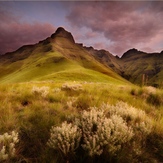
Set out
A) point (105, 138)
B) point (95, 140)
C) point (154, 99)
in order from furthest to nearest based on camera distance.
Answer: point (154, 99) → point (105, 138) → point (95, 140)

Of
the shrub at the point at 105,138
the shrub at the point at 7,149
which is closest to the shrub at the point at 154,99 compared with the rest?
the shrub at the point at 105,138

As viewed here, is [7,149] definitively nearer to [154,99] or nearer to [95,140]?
[95,140]

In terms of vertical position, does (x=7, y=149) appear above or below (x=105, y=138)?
below

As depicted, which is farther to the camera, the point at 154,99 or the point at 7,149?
the point at 154,99

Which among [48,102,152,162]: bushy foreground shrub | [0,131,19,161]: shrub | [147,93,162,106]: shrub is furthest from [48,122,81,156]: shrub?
[147,93,162,106]: shrub

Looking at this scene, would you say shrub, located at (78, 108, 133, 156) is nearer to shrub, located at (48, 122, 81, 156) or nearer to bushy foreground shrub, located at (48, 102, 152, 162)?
bushy foreground shrub, located at (48, 102, 152, 162)

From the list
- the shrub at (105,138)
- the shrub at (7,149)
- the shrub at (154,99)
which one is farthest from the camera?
the shrub at (154,99)

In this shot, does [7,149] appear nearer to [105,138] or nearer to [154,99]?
[105,138]

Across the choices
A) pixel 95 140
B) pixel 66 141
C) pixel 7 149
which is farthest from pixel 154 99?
pixel 7 149

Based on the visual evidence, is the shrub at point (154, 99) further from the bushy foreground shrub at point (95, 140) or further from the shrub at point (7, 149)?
the shrub at point (7, 149)

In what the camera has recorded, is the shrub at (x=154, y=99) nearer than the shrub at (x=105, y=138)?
No

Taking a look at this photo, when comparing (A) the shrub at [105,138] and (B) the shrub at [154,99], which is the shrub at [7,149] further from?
(B) the shrub at [154,99]

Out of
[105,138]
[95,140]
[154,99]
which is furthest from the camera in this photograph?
[154,99]

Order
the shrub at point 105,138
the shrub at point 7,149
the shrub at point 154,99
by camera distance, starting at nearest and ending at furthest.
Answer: the shrub at point 7,149, the shrub at point 105,138, the shrub at point 154,99
